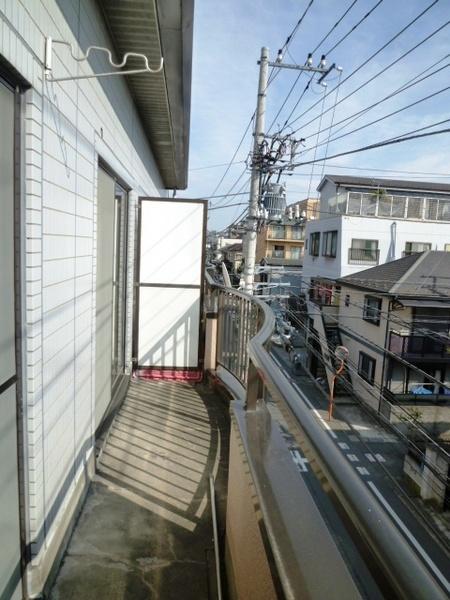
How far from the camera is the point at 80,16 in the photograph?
7.38ft

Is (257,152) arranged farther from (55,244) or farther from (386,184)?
(386,184)

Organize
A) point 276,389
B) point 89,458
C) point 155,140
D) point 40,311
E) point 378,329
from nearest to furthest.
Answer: point 276,389, point 40,311, point 89,458, point 155,140, point 378,329

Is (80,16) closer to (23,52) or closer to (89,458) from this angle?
(23,52)

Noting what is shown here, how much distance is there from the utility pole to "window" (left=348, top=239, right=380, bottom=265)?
13268mm

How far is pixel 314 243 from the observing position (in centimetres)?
2658

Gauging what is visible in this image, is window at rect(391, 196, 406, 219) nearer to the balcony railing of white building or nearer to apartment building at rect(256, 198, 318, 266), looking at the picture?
the balcony railing of white building

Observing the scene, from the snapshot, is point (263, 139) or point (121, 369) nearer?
point (121, 369)

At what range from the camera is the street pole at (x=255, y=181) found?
10414 mm

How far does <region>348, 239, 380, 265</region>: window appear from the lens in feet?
75.6

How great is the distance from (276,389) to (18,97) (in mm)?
1373

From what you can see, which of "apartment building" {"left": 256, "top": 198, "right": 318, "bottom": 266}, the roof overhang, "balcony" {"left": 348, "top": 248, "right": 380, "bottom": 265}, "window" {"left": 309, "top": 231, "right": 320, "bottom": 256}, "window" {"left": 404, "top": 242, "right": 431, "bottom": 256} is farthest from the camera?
"apartment building" {"left": 256, "top": 198, "right": 318, "bottom": 266}

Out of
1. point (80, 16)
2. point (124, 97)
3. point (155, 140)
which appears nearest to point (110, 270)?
point (124, 97)

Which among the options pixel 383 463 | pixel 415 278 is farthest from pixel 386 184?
pixel 383 463

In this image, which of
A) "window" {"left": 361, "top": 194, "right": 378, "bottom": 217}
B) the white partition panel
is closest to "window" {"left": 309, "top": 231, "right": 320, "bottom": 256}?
"window" {"left": 361, "top": 194, "right": 378, "bottom": 217}
